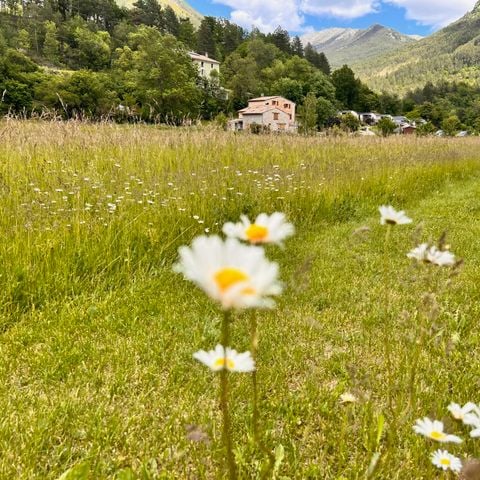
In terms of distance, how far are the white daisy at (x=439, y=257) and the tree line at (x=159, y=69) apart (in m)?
29.6

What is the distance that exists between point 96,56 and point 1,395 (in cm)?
8185

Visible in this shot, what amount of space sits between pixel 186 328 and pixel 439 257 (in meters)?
1.88

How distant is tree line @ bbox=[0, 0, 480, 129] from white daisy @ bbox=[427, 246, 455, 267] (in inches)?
1165

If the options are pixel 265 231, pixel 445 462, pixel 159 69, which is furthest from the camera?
pixel 159 69

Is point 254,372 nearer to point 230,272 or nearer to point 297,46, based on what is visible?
point 230,272

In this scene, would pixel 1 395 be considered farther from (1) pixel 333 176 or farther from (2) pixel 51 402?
(1) pixel 333 176

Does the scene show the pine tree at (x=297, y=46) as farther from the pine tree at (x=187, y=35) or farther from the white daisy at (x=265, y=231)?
the white daisy at (x=265, y=231)

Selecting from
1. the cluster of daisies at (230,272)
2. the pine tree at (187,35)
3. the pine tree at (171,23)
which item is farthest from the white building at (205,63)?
the cluster of daisies at (230,272)

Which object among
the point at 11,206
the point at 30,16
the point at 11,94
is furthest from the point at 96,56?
the point at 11,206

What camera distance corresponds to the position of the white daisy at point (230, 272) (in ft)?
1.66

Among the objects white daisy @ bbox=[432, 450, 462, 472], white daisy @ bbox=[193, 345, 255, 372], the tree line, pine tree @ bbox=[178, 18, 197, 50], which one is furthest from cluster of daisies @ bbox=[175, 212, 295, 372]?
pine tree @ bbox=[178, 18, 197, 50]

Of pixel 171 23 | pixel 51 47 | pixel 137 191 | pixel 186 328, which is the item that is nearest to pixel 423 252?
pixel 186 328

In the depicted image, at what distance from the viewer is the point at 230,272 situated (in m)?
0.54

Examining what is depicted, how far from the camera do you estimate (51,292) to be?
9.59 ft
